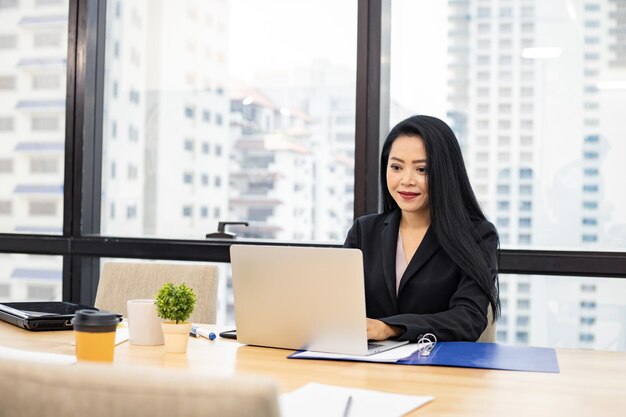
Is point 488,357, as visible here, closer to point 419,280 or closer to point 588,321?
point 419,280

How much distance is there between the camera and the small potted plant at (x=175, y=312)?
1.78m

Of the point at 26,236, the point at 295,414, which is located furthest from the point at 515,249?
the point at 26,236

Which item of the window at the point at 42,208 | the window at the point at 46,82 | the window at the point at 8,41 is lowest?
the window at the point at 42,208

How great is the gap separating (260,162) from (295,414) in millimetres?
2368

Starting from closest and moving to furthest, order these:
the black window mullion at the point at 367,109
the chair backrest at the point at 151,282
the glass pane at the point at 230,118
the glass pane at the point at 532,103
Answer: the chair backrest at the point at 151,282
the glass pane at the point at 532,103
the black window mullion at the point at 367,109
the glass pane at the point at 230,118

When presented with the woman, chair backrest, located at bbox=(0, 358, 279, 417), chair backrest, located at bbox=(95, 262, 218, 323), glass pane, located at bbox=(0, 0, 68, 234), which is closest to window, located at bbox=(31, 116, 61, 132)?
glass pane, located at bbox=(0, 0, 68, 234)

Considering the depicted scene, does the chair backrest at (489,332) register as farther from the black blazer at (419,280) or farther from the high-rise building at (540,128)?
the high-rise building at (540,128)

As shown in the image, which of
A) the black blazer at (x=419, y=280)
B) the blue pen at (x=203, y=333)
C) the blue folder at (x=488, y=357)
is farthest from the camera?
the black blazer at (x=419, y=280)

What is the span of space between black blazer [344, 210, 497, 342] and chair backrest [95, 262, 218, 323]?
20.0 inches

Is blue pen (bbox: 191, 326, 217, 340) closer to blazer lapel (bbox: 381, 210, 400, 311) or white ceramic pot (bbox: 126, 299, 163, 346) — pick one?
white ceramic pot (bbox: 126, 299, 163, 346)

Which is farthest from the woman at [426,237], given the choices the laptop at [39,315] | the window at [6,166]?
the window at [6,166]

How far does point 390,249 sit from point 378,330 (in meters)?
0.58

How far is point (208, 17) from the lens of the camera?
A: 362 cm

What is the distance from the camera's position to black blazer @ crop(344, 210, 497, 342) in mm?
2229
